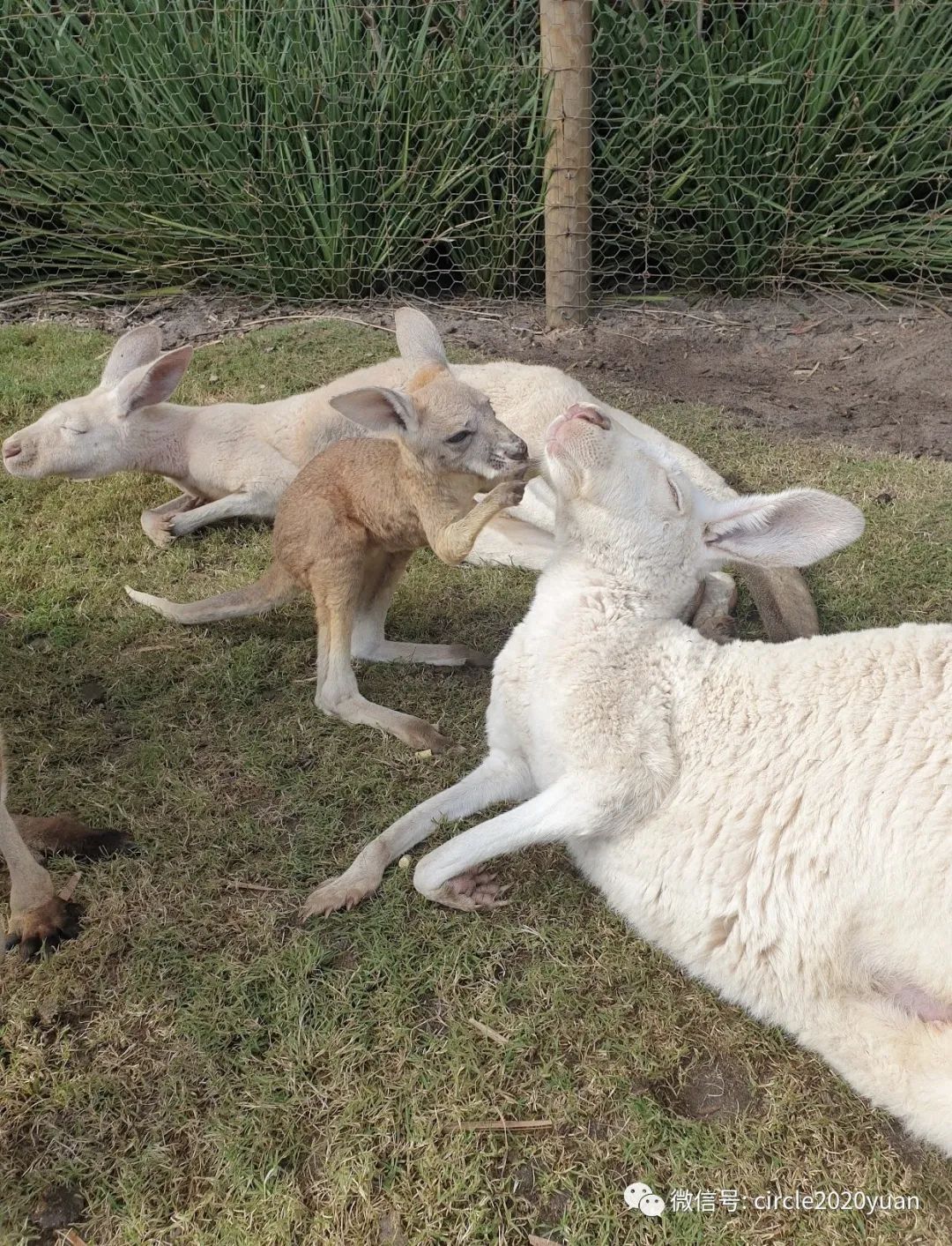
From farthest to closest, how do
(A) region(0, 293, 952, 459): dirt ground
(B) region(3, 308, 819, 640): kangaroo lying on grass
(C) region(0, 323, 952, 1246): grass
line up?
(A) region(0, 293, 952, 459): dirt ground
(B) region(3, 308, 819, 640): kangaroo lying on grass
(C) region(0, 323, 952, 1246): grass

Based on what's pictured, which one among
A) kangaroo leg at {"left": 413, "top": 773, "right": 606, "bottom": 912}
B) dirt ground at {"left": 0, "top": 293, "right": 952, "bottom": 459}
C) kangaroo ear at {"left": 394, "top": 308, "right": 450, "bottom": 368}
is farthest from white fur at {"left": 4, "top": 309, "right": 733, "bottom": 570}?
kangaroo leg at {"left": 413, "top": 773, "right": 606, "bottom": 912}

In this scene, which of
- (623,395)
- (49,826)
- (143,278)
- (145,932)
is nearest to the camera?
(145,932)

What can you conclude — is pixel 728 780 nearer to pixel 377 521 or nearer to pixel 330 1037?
pixel 330 1037

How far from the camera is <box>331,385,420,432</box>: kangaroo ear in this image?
9.96 ft

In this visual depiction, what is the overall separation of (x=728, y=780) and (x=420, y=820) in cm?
79

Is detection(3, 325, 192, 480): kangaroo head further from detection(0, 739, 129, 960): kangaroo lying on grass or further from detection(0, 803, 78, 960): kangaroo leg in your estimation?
detection(0, 803, 78, 960): kangaroo leg

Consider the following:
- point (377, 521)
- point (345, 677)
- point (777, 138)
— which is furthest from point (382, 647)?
point (777, 138)

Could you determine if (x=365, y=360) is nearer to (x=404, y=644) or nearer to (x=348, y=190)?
(x=348, y=190)

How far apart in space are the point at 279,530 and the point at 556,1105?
1.95 metres

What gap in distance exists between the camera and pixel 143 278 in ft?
22.3

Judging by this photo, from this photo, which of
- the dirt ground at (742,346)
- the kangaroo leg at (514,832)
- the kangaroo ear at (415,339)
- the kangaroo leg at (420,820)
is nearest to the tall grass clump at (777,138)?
the dirt ground at (742,346)

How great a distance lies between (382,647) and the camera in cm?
342

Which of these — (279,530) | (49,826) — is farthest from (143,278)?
(49,826)

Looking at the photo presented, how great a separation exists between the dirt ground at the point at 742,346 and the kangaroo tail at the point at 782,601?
1780 mm
